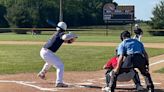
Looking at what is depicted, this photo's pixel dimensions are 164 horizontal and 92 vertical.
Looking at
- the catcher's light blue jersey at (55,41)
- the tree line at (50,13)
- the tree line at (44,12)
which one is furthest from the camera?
the tree line at (44,12)

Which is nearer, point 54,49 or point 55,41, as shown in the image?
point 55,41

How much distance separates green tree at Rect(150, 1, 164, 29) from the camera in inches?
2763

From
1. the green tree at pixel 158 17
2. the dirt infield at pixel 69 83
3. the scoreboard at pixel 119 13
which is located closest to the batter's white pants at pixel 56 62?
the dirt infield at pixel 69 83

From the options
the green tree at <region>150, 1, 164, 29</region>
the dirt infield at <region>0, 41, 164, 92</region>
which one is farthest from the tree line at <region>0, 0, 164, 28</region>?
the dirt infield at <region>0, 41, 164, 92</region>

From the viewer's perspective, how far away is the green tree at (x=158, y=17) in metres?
70.2

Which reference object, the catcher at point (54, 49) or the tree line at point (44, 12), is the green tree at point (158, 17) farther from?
the catcher at point (54, 49)

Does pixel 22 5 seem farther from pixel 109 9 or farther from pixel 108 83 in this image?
pixel 108 83

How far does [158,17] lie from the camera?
2840 inches

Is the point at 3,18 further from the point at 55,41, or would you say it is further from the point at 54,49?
the point at 55,41

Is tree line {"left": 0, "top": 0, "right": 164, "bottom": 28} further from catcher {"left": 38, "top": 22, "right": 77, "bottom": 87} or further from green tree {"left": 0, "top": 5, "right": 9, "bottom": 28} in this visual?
catcher {"left": 38, "top": 22, "right": 77, "bottom": 87}

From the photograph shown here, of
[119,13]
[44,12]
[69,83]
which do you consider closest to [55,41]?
[69,83]

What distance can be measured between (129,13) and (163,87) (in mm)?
50974

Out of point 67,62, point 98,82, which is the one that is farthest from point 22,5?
point 98,82

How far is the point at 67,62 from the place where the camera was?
20750 mm
